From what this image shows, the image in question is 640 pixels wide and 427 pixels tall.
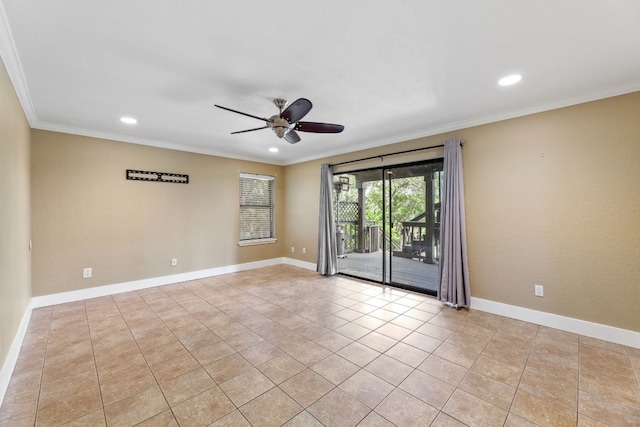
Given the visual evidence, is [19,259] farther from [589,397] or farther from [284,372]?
[589,397]

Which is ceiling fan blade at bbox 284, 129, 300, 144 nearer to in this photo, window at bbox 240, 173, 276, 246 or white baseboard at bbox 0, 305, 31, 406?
window at bbox 240, 173, 276, 246

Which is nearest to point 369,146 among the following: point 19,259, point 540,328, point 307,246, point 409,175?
point 409,175

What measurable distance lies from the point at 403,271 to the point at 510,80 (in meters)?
3.56

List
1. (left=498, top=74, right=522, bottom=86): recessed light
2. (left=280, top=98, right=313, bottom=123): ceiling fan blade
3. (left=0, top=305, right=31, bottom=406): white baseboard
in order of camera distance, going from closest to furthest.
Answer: (left=0, top=305, right=31, bottom=406): white baseboard
(left=280, top=98, right=313, bottom=123): ceiling fan blade
(left=498, top=74, right=522, bottom=86): recessed light

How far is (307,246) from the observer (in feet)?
19.7

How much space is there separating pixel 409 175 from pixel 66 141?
515 centimetres

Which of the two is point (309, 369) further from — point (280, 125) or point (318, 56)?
point (318, 56)

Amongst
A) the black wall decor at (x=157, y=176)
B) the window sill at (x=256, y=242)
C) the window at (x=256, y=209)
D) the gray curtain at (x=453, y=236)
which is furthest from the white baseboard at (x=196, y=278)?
the black wall decor at (x=157, y=176)

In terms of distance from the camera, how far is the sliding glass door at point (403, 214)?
4.29 m

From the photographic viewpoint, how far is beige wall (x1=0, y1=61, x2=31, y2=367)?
207 centimetres

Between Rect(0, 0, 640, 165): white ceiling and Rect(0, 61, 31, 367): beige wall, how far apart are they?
30cm

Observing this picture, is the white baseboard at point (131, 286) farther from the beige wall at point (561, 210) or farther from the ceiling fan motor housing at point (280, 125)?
the beige wall at point (561, 210)

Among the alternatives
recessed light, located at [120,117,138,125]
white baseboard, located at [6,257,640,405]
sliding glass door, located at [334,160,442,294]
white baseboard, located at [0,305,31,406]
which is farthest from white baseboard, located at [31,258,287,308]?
recessed light, located at [120,117,138,125]

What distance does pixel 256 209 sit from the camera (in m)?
6.14
